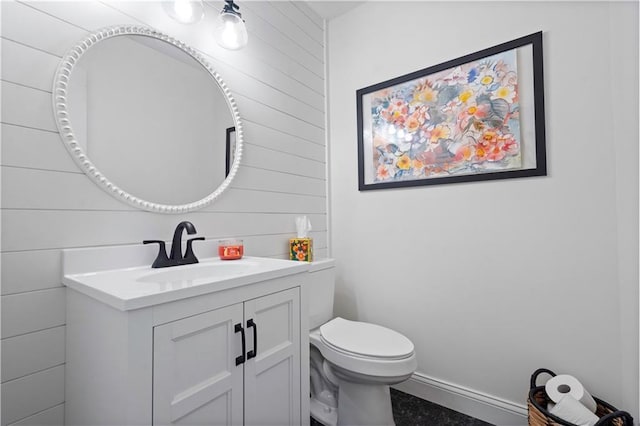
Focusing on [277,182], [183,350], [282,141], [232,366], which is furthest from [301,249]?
[183,350]

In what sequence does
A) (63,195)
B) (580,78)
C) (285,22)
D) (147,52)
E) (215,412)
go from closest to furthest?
(215,412), (63,195), (147,52), (580,78), (285,22)

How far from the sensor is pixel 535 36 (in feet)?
4.74

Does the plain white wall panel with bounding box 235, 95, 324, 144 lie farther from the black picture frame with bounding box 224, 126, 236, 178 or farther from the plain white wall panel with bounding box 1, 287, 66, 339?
the plain white wall panel with bounding box 1, 287, 66, 339

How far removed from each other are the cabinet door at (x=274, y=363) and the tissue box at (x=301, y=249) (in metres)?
0.58

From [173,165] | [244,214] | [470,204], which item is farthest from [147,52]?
[470,204]

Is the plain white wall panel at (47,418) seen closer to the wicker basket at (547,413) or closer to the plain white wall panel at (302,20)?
the wicker basket at (547,413)

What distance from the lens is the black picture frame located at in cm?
152

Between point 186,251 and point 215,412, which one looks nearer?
point 215,412

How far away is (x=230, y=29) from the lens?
4.74 ft

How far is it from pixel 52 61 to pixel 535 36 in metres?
2.01

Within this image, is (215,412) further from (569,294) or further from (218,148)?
(569,294)

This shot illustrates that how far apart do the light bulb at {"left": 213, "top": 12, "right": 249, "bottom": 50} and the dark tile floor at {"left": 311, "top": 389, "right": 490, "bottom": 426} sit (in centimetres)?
197

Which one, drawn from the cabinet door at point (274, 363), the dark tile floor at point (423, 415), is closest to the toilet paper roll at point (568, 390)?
the dark tile floor at point (423, 415)

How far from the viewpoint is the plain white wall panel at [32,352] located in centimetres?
89
